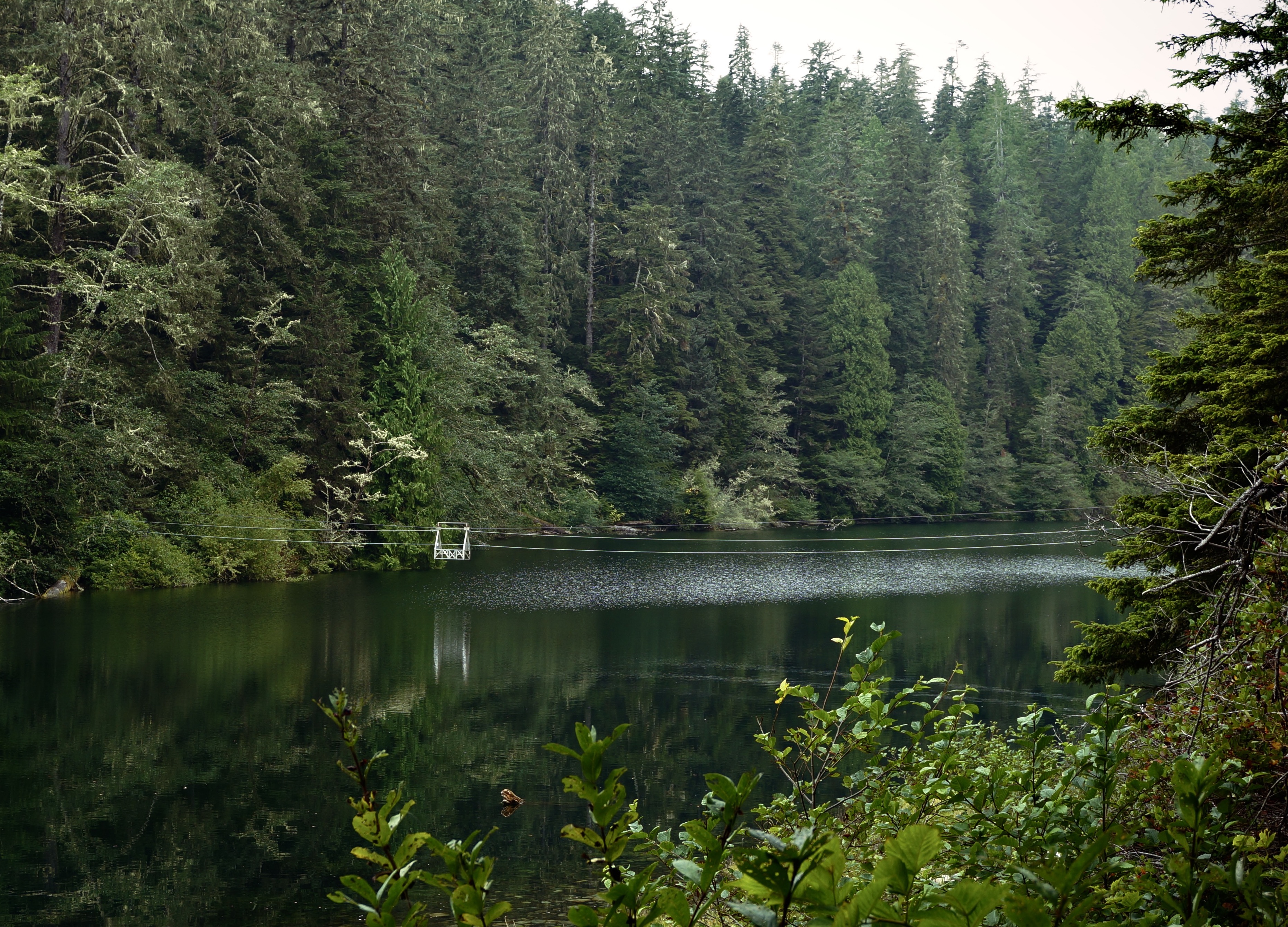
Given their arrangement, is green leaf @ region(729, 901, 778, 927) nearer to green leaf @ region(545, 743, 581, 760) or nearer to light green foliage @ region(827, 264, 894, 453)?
green leaf @ region(545, 743, 581, 760)

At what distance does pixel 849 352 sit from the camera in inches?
1881

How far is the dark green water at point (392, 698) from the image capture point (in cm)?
837

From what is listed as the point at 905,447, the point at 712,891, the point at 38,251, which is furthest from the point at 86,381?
the point at 905,447

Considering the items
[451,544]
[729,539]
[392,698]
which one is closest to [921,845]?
[392,698]

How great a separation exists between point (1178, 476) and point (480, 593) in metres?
18.9

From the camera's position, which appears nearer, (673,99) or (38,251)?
(38,251)

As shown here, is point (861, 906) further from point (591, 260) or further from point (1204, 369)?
point (591, 260)

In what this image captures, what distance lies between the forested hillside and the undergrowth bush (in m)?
19.4

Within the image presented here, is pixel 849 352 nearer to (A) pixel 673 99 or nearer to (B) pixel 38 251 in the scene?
(A) pixel 673 99

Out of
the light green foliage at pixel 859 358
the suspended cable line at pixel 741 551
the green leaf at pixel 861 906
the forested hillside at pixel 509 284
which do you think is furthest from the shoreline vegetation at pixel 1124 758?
the light green foliage at pixel 859 358

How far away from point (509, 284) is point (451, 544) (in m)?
11.5

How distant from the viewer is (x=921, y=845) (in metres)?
1.21

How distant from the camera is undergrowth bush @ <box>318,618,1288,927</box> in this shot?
124cm

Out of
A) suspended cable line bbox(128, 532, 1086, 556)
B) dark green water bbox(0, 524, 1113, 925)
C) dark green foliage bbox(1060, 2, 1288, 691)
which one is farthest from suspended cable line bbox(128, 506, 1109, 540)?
dark green foliage bbox(1060, 2, 1288, 691)
